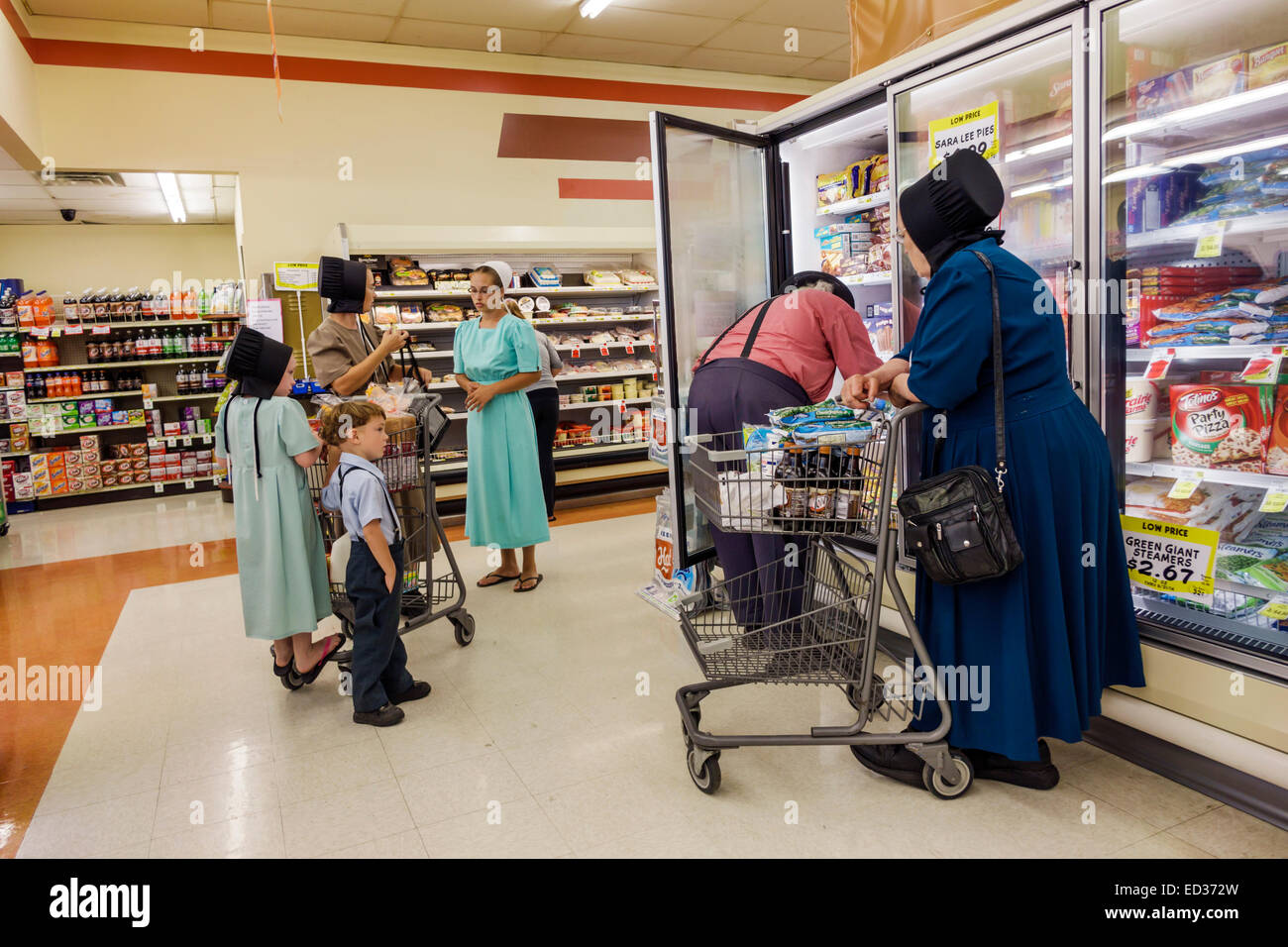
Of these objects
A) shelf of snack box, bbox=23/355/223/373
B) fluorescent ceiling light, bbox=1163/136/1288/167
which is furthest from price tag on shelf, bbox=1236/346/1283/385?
shelf of snack box, bbox=23/355/223/373

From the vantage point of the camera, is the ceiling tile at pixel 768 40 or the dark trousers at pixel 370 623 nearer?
the dark trousers at pixel 370 623

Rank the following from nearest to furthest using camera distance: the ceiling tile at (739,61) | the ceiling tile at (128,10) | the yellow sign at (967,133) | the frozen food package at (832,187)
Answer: the yellow sign at (967,133) < the frozen food package at (832,187) < the ceiling tile at (128,10) < the ceiling tile at (739,61)

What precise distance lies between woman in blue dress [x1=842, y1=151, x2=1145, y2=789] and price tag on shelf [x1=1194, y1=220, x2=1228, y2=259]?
725mm

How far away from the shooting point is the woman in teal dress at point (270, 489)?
126 inches

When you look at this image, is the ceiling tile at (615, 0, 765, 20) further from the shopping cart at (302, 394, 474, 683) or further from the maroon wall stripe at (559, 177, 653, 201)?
the shopping cart at (302, 394, 474, 683)

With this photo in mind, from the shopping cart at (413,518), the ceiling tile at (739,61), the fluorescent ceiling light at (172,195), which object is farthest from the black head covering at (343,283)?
the ceiling tile at (739,61)

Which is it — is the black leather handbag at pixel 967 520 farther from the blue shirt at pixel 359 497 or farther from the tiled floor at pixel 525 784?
the blue shirt at pixel 359 497

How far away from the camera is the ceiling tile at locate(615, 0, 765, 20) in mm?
6914

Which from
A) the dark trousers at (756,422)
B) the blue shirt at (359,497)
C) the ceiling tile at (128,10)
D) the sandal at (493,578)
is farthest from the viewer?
the ceiling tile at (128,10)

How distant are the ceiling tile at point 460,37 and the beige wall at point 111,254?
5485mm

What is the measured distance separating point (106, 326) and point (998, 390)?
9.61 metres
